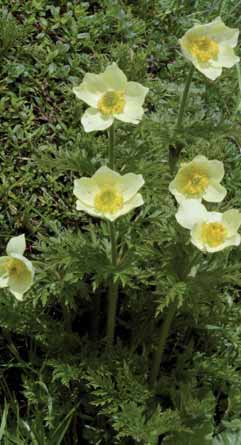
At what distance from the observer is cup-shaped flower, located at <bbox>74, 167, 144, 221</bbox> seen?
1.90 metres

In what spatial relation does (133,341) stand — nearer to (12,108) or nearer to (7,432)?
(7,432)

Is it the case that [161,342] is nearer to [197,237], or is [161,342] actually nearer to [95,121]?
[197,237]

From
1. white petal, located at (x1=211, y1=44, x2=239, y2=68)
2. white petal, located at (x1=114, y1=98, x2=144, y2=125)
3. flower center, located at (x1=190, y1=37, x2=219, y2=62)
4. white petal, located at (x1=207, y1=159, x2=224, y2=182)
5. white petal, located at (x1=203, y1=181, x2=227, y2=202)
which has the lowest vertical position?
white petal, located at (x1=203, y1=181, x2=227, y2=202)

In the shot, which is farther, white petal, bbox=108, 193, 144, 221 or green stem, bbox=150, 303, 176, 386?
green stem, bbox=150, 303, 176, 386

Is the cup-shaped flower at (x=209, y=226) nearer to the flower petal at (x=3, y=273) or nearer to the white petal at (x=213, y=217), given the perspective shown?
the white petal at (x=213, y=217)

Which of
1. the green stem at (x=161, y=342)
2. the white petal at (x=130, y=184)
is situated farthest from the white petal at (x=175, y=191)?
the green stem at (x=161, y=342)

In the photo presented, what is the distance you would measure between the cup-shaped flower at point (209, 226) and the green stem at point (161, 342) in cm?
30

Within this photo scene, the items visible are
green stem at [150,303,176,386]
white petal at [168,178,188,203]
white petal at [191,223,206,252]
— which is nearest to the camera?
white petal at [191,223,206,252]

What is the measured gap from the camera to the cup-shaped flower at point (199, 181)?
2.00 metres

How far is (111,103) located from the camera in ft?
6.41

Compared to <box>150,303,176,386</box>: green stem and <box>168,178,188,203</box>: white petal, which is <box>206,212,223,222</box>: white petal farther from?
<box>150,303,176,386</box>: green stem

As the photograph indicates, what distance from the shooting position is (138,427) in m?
2.12

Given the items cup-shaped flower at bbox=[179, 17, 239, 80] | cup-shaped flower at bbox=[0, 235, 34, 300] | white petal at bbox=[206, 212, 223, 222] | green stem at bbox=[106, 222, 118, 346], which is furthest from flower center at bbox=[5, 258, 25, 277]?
cup-shaped flower at bbox=[179, 17, 239, 80]

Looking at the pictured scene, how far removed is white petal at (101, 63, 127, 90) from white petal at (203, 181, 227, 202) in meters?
0.34
